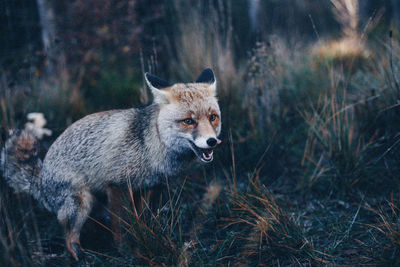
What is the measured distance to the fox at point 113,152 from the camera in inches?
107

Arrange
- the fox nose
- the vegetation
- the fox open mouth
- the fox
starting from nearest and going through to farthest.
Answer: the vegetation → the fox nose → the fox open mouth → the fox

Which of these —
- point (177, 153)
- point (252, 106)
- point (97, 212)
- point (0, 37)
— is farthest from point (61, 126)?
point (0, 37)

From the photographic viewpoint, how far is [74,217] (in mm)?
2672

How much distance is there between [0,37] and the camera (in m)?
7.86

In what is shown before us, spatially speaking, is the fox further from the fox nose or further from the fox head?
the fox nose

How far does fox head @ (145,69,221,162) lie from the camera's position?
2.65m

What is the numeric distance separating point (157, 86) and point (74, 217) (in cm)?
151

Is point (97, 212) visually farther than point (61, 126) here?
No

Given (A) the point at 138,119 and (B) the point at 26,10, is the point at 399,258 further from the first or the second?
(B) the point at 26,10

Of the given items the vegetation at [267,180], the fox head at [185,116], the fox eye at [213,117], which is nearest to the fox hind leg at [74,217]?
the vegetation at [267,180]

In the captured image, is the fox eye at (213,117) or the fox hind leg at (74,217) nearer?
the fox hind leg at (74,217)

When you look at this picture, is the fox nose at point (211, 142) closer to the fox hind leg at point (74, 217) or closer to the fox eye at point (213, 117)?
the fox eye at point (213, 117)

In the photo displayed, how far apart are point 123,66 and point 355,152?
6348 mm

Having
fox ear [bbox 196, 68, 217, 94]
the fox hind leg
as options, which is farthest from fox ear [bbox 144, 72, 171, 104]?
Answer: the fox hind leg
